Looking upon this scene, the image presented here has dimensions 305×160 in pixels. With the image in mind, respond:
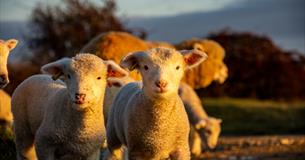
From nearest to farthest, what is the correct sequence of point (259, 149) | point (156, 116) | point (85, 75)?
point (85, 75)
point (156, 116)
point (259, 149)

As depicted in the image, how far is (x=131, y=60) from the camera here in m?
10.0

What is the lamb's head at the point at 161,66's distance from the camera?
30.2 feet

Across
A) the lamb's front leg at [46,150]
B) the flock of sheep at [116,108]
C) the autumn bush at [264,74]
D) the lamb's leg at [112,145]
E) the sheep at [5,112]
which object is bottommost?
the autumn bush at [264,74]

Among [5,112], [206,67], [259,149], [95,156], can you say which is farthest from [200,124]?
[95,156]

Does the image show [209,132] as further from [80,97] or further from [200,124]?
[80,97]

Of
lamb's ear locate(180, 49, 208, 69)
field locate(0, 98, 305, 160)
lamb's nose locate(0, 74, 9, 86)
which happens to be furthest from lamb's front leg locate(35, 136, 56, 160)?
field locate(0, 98, 305, 160)

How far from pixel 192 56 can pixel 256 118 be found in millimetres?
18441

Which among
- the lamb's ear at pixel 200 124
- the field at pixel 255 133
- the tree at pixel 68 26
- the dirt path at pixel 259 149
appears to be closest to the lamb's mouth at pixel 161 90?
the field at pixel 255 133

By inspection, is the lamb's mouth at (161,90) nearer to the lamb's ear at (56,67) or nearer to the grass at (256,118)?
the lamb's ear at (56,67)

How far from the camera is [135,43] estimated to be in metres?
19.0

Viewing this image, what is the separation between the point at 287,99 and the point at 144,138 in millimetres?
31071

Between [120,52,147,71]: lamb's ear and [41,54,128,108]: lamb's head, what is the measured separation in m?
0.09

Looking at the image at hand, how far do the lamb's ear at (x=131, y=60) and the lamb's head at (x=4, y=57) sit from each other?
1744 mm

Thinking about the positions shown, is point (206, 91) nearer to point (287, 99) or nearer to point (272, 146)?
point (287, 99)
